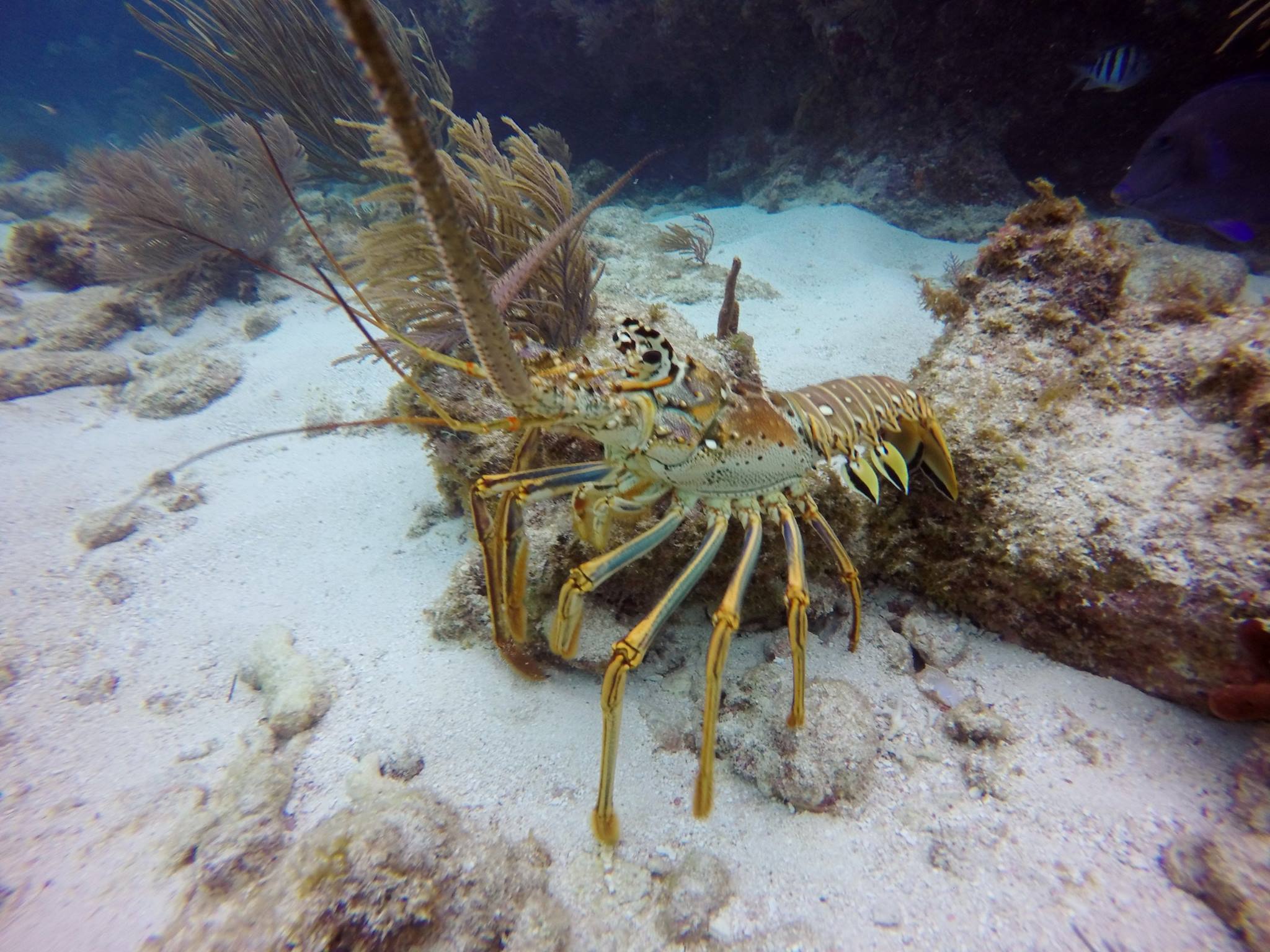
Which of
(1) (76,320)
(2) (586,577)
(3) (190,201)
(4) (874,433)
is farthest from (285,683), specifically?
(3) (190,201)

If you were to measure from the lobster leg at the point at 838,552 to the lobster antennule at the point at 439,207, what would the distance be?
4.71 feet

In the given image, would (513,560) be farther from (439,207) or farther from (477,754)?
(439,207)

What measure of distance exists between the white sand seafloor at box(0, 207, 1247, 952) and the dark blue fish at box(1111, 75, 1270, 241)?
428 cm

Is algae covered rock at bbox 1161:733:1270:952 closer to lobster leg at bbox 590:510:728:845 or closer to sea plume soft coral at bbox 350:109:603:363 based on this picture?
lobster leg at bbox 590:510:728:845

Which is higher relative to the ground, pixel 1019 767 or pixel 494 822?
pixel 1019 767

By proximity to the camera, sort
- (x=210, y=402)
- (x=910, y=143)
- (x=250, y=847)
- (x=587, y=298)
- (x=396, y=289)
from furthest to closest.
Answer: (x=910, y=143), (x=210, y=402), (x=587, y=298), (x=396, y=289), (x=250, y=847)

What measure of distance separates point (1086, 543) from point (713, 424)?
162 centimetres

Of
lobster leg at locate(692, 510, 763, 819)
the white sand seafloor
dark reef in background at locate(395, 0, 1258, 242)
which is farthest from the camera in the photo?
dark reef in background at locate(395, 0, 1258, 242)

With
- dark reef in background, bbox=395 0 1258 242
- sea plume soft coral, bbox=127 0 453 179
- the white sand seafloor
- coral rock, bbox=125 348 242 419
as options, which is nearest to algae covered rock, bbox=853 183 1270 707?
the white sand seafloor

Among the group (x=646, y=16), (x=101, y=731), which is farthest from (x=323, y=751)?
(x=646, y=16)

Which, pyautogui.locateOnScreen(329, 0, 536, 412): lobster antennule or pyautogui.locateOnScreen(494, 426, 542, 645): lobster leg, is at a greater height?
pyautogui.locateOnScreen(329, 0, 536, 412): lobster antennule

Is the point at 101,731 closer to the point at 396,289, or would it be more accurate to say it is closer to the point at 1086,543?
the point at 396,289

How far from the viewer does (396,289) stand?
3.50 meters

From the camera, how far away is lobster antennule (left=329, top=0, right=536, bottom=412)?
0.85 meters
